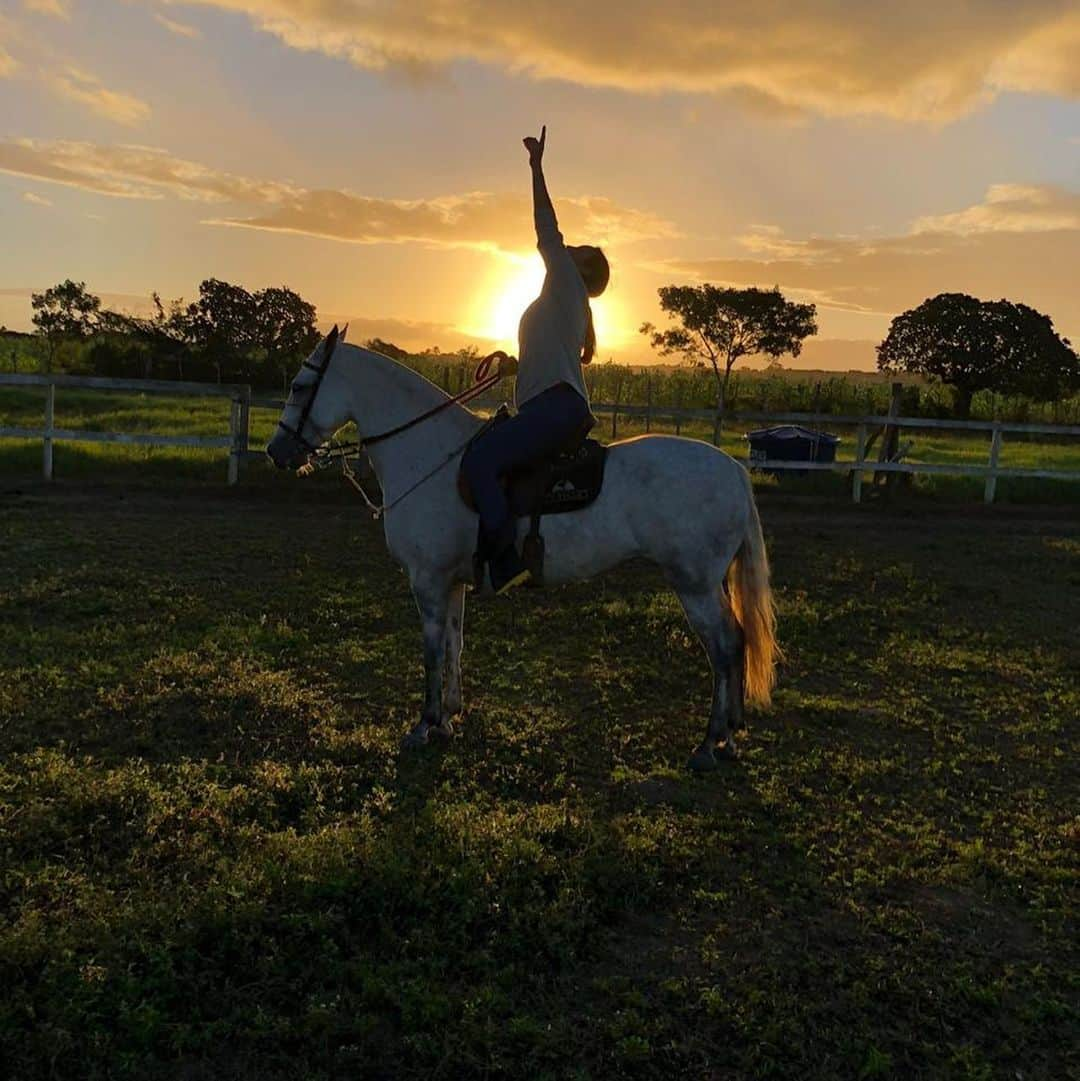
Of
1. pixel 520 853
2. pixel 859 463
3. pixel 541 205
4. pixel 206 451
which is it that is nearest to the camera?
pixel 520 853

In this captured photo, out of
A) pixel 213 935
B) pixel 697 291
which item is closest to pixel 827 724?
pixel 213 935

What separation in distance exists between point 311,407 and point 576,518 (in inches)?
75.3

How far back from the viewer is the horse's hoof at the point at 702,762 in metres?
5.20

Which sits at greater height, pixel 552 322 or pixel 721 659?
pixel 552 322

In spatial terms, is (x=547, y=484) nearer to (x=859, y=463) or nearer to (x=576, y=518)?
(x=576, y=518)

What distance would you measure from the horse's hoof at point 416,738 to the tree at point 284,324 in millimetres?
37463

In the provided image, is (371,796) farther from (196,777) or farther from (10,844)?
(10,844)

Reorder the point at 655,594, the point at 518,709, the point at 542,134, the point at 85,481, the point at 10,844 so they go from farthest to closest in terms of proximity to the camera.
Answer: the point at 85,481 → the point at 655,594 → the point at 518,709 → the point at 542,134 → the point at 10,844

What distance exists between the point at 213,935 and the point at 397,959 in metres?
0.72

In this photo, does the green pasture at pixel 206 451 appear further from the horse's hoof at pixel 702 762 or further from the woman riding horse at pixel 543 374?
the horse's hoof at pixel 702 762

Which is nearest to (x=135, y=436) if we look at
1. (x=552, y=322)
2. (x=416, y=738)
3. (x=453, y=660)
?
(x=453, y=660)

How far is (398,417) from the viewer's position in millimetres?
5582

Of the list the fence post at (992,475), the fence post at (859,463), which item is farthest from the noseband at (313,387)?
the fence post at (992,475)

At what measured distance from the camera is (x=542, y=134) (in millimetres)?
4934
